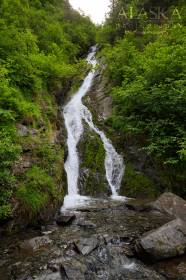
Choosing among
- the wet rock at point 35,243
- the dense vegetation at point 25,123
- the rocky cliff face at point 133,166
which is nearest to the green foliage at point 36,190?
the dense vegetation at point 25,123

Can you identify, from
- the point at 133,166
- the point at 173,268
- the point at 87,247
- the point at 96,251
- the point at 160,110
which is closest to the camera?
the point at 173,268

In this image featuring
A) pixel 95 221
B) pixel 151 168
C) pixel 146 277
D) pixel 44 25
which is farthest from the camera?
pixel 44 25

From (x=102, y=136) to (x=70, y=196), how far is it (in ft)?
15.8

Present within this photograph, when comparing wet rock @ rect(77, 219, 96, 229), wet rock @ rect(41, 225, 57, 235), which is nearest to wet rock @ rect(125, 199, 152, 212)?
wet rock @ rect(77, 219, 96, 229)

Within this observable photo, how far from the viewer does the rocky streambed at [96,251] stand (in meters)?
7.36

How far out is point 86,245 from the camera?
8.74 m

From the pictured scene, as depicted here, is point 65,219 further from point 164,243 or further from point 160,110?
point 160,110

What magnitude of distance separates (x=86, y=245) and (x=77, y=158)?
794cm

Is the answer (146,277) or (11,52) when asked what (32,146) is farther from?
(146,277)

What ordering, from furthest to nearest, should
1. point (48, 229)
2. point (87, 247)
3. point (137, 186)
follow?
point (137, 186)
point (48, 229)
point (87, 247)

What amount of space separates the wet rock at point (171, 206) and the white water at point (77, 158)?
9.23 ft

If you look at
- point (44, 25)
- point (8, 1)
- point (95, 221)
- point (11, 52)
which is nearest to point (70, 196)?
point (95, 221)

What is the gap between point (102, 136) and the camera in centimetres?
1784

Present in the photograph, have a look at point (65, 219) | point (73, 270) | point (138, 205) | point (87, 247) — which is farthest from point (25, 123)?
point (73, 270)
